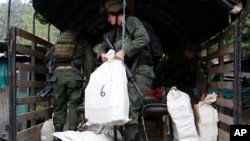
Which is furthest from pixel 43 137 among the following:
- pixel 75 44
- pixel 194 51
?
pixel 194 51

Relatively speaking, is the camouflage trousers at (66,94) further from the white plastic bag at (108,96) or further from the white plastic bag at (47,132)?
the white plastic bag at (108,96)

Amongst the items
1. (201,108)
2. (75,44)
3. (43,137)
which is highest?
(75,44)

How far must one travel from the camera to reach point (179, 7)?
20.0ft

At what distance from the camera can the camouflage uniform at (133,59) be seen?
4.00 m

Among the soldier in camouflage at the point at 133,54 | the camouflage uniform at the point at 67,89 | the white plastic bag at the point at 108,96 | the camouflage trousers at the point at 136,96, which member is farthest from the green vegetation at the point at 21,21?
the camouflage trousers at the point at 136,96

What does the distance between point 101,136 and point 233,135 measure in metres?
1.59

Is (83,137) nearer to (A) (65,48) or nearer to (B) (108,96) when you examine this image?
(B) (108,96)

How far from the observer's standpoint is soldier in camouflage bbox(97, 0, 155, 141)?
4.02m

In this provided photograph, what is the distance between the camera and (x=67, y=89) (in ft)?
18.0

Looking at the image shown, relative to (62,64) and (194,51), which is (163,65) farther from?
(62,64)

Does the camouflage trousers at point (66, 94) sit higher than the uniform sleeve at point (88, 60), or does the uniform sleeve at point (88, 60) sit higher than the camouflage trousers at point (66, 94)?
the uniform sleeve at point (88, 60)

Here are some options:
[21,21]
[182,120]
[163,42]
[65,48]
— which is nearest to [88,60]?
[65,48]

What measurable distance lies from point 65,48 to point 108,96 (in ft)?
6.73

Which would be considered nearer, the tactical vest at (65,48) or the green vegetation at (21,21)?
the tactical vest at (65,48)
